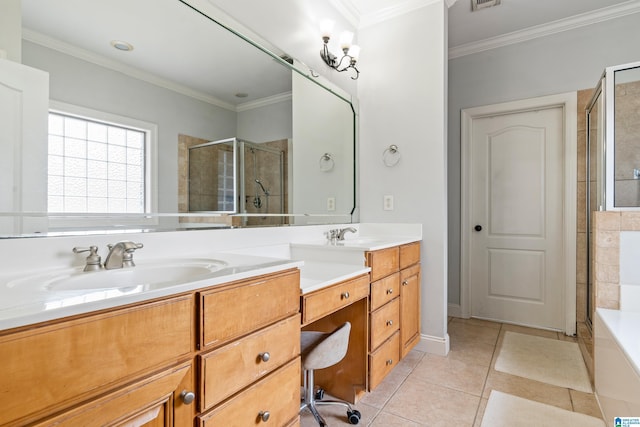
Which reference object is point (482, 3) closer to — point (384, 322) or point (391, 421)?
→ point (384, 322)

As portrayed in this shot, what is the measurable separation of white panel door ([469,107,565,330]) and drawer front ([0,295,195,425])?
3.09 meters

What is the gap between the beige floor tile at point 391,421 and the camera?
1596 mm

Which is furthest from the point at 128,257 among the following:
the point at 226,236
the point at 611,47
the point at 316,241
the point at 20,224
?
the point at 611,47

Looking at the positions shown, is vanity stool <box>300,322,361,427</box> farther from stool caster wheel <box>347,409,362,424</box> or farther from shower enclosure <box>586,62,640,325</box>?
shower enclosure <box>586,62,640,325</box>

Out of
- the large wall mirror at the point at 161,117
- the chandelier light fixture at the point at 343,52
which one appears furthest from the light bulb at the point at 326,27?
the large wall mirror at the point at 161,117

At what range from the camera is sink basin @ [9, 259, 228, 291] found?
Answer: 2.81 feet

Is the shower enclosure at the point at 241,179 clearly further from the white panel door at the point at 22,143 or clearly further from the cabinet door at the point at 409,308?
the cabinet door at the point at 409,308

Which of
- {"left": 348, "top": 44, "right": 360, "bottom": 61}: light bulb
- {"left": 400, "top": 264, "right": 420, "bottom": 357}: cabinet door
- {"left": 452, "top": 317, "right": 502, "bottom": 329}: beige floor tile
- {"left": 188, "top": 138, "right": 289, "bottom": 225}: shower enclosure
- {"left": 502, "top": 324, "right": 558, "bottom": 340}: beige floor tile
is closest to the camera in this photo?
{"left": 188, "top": 138, "right": 289, "bottom": 225}: shower enclosure

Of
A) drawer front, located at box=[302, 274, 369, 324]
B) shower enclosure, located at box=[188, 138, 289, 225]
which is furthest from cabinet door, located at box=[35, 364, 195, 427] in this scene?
shower enclosure, located at box=[188, 138, 289, 225]

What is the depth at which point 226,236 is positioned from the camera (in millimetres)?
1547

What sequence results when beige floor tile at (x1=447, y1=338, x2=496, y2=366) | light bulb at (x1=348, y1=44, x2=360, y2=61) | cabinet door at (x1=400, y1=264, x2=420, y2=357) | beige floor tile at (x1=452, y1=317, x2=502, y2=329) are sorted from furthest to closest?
beige floor tile at (x1=452, y1=317, x2=502, y2=329) < light bulb at (x1=348, y1=44, x2=360, y2=61) < beige floor tile at (x1=447, y1=338, x2=496, y2=366) < cabinet door at (x1=400, y1=264, x2=420, y2=357)

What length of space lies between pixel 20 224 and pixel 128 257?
0.29m

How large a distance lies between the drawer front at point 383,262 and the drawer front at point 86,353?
111 centimetres

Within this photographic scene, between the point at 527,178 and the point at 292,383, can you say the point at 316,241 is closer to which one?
the point at 292,383
